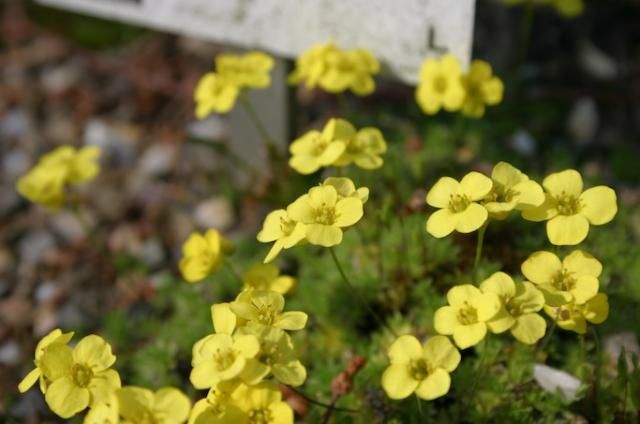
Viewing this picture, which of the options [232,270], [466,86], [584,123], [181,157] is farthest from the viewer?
[181,157]

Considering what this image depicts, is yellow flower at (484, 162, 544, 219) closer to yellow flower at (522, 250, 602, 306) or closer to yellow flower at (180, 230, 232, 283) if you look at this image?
yellow flower at (522, 250, 602, 306)

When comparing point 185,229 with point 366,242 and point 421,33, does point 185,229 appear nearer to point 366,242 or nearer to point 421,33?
point 366,242

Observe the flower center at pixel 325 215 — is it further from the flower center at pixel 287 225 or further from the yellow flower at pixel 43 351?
the yellow flower at pixel 43 351

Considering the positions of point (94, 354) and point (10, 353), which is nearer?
point (94, 354)

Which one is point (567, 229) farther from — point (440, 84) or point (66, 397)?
point (66, 397)

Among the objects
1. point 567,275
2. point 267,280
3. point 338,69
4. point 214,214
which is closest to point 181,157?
point 214,214

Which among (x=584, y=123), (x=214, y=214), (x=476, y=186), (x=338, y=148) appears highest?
(x=476, y=186)
